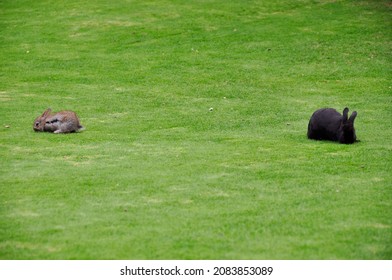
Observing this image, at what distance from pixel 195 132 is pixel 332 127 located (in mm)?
3078

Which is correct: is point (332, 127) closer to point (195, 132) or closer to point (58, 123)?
point (195, 132)

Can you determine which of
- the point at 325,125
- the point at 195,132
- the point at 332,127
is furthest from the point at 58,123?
the point at 332,127

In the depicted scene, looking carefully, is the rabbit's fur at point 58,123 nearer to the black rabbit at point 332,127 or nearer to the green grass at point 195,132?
the green grass at point 195,132

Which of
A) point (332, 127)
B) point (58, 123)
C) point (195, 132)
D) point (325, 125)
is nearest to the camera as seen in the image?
point (332, 127)

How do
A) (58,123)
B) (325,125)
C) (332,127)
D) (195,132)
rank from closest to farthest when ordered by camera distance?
(332,127)
(325,125)
(58,123)
(195,132)

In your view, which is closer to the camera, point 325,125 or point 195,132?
point 325,125

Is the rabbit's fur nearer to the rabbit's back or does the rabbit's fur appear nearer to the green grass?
the green grass

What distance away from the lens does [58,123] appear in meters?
15.9

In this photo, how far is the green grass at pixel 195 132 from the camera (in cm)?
889

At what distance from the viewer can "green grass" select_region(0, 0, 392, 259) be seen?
8891 millimetres

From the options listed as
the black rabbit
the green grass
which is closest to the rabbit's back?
the black rabbit

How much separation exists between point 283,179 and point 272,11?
890 inches

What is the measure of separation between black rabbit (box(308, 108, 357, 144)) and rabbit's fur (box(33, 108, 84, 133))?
517 centimetres

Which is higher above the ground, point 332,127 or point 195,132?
point 332,127
